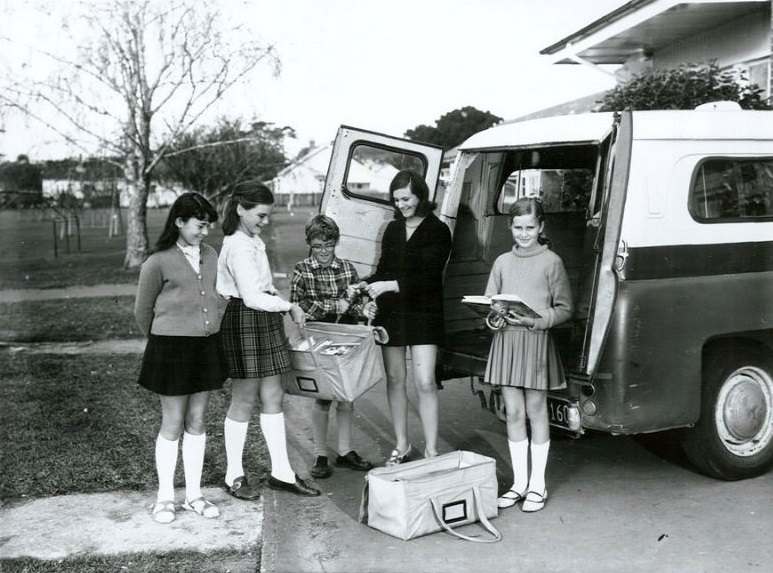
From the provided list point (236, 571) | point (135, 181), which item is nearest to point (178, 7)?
point (135, 181)

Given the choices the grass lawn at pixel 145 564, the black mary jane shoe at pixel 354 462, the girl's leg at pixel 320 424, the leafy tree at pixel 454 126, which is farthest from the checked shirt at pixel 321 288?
the leafy tree at pixel 454 126

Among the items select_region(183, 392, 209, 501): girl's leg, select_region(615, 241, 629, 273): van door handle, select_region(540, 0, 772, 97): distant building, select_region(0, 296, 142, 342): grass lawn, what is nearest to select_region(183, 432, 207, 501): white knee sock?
select_region(183, 392, 209, 501): girl's leg

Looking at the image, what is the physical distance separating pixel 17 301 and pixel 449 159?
12.6 meters

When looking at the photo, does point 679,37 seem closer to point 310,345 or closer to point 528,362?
point 528,362

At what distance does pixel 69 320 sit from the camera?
12055mm

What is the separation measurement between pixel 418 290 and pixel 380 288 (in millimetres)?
250

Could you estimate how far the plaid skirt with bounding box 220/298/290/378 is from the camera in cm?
488

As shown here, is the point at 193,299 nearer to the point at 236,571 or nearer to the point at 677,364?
the point at 236,571

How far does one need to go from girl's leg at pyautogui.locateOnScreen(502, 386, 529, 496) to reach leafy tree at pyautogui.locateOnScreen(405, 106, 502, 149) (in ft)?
175

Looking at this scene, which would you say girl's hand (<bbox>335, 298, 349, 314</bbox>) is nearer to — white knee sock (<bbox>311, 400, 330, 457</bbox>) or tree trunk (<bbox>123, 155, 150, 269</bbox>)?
white knee sock (<bbox>311, 400, 330, 457</bbox>)

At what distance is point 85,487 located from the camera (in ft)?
17.1

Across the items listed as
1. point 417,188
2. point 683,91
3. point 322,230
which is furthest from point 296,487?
point 683,91

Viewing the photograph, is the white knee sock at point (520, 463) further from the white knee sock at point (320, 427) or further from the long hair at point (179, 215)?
the long hair at point (179, 215)

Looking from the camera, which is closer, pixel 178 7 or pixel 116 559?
pixel 116 559
